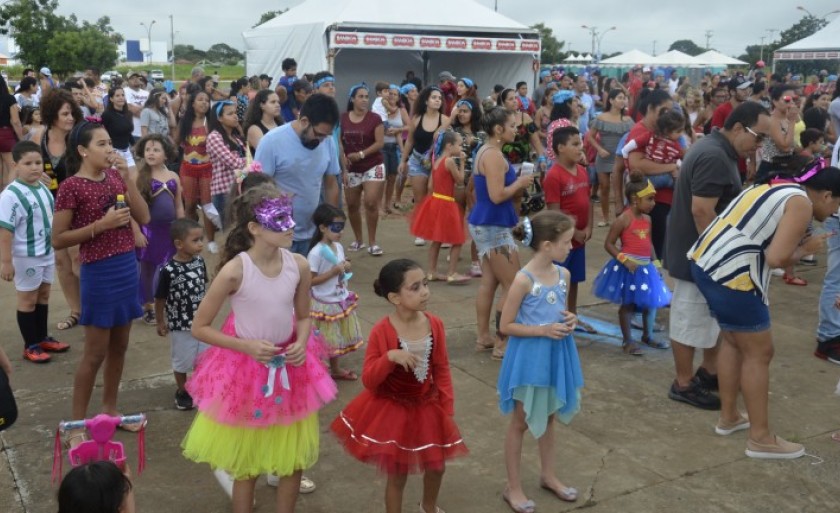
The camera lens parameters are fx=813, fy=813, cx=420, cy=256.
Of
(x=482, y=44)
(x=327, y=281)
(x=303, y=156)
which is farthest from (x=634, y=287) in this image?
(x=482, y=44)

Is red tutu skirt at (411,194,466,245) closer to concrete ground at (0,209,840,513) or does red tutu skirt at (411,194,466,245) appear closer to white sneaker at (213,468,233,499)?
concrete ground at (0,209,840,513)

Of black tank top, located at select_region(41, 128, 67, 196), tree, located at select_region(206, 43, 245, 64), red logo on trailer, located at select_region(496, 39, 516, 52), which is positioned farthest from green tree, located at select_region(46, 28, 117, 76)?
tree, located at select_region(206, 43, 245, 64)

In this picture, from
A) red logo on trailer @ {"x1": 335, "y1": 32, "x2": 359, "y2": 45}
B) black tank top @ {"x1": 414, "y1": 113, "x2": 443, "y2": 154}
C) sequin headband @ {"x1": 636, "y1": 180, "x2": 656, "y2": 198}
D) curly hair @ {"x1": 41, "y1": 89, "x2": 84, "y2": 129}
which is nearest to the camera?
curly hair @ {"x1": 41, "y1": 89, "x2": 84, "y2": 129}

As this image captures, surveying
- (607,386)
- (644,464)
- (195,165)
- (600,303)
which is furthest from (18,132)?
(644,464)

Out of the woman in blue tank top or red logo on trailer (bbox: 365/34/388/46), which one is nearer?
the woman in blue tank top

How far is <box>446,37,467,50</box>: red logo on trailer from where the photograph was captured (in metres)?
18.8

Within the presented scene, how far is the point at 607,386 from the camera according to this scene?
568cm

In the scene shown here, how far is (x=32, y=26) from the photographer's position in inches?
1816

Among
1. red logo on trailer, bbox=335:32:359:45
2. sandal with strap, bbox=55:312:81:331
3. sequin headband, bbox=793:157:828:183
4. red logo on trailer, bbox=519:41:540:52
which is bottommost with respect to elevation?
sandal with strap, bbox=55:312:81:331

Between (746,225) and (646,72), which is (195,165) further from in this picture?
(646,72)

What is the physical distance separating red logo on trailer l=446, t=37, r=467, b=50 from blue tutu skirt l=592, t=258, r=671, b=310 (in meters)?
13.3

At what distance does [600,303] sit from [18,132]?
8.12 m

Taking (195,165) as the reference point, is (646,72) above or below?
above

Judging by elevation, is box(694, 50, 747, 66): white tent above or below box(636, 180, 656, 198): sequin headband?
above
